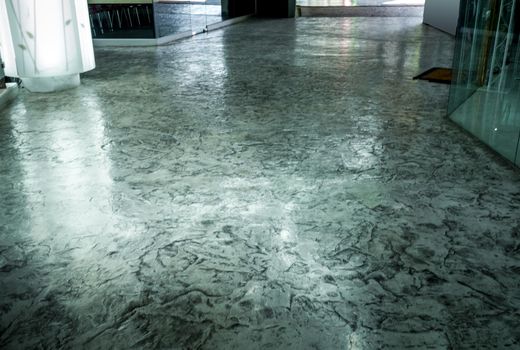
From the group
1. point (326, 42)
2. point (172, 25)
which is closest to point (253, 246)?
point (326, 42)

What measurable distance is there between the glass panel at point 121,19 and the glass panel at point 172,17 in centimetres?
16

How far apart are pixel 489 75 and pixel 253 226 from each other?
7.18 ft

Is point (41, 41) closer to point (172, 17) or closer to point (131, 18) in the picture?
point (131, 18)

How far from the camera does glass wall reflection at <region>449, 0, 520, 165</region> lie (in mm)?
2982

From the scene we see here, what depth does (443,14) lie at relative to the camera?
9.50m

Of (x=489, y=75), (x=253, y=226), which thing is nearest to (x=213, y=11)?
(x=489, y=75)

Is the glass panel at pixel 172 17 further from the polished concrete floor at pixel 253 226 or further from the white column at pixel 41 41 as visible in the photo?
the polished concrete floor at pixel 253 226

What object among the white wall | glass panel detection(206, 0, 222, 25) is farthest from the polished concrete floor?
glass panel detection(206, 0, 222, 25)

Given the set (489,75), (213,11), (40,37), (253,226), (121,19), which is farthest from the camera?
(213,11)

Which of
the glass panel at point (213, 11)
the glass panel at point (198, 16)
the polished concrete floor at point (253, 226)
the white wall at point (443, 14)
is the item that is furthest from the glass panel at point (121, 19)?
the white wall at point (443, 14)

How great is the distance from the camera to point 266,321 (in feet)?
5.32

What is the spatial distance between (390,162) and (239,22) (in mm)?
9714

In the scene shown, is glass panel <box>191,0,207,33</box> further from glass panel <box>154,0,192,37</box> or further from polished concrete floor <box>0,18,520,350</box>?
polished concrete floor <box>0,18,520,350</box>

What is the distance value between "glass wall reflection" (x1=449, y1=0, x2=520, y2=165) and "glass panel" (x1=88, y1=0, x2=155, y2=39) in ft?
18.7
